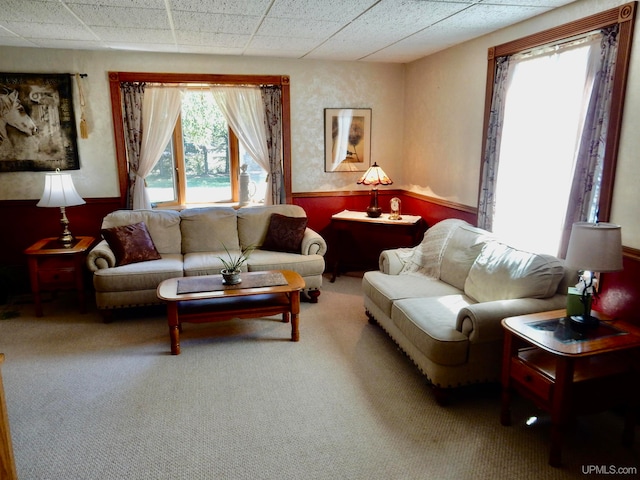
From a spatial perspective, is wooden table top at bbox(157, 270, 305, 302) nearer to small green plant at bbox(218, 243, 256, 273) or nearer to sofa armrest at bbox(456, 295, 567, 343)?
small green plant at bbox(218, 243, 256, 273)

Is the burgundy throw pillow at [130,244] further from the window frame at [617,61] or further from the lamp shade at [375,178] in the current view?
the window frame at [617,61]

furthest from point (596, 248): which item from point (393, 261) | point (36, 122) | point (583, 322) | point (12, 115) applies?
point (12, 115)

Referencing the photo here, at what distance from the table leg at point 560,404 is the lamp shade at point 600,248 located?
511 millimetres

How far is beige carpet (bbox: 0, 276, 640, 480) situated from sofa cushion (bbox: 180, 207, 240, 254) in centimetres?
109

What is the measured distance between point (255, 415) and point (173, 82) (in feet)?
11.9

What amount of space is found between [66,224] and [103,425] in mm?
2492

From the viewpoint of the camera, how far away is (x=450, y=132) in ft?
14.4

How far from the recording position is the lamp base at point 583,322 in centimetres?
234

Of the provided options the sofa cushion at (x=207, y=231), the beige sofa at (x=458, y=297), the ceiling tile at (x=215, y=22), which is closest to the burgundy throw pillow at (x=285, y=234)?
the sofa cushion at (x=207, y=231)

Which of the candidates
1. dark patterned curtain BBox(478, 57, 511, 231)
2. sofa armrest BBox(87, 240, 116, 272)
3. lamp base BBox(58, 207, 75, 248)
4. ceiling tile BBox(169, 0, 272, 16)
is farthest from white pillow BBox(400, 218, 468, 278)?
lamp base BBox(58, 207, 75, 248)

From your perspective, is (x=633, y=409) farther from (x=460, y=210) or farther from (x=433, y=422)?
(x=460, y=210)

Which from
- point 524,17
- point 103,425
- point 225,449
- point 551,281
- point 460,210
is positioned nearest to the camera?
point 225,449

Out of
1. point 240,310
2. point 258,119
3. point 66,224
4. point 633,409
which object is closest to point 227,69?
point 258,119

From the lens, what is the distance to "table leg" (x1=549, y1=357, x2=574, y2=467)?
2.09m
